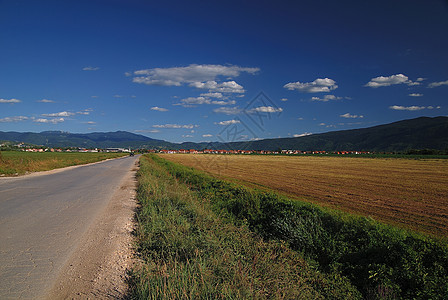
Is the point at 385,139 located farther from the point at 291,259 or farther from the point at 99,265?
the point at 99,265

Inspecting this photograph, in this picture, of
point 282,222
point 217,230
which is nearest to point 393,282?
point 282,222

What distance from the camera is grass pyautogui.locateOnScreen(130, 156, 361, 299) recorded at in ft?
11.0

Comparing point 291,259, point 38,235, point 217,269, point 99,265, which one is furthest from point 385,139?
point 99,265

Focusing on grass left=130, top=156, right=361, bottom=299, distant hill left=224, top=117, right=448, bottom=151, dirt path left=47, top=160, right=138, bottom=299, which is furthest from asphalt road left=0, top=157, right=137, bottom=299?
distant hill left=224, top=117, right=448, bottom=151

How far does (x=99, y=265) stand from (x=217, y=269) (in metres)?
2.31

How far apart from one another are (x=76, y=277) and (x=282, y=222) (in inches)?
181

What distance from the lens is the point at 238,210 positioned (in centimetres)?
884

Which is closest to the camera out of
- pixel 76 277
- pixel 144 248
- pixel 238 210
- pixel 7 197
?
pixel 76 277

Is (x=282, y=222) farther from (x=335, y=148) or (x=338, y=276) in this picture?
(x=335, y=148)

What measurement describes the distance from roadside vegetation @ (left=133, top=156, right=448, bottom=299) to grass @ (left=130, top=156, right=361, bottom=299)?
16 millimetres

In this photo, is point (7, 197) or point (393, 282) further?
point (7, 197)

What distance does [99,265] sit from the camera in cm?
485

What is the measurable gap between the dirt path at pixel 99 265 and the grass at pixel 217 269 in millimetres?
345

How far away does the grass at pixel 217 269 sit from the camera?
337 cm
